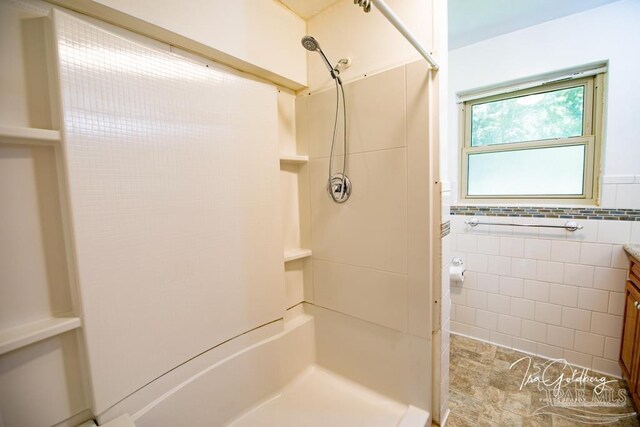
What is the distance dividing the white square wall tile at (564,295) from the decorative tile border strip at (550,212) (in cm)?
49

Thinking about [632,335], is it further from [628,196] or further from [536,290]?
[628,196]

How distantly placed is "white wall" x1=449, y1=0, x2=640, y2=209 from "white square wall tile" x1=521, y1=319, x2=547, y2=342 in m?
0.93

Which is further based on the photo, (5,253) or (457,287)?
(457,287)

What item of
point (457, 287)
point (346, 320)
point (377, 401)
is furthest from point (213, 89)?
point (457, 287)

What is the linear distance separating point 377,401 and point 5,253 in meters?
1.69

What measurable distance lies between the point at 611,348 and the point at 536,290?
0.48 metres

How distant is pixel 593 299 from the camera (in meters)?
1.68

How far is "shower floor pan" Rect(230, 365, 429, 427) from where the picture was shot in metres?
1.30

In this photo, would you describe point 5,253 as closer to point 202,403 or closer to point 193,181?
point 193,181

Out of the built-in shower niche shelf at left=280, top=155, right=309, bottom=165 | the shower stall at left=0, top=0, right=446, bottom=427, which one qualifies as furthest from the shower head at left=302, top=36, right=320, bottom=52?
the built-in shower niche shelf at left=280, top=155, right=309, bottom=165

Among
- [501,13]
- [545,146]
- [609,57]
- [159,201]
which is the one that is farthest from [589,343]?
[159,201]

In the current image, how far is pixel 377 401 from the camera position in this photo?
1.43 metres

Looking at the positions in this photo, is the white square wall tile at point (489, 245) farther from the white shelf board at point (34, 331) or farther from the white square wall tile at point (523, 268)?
the white shelf board at point (34, 331)

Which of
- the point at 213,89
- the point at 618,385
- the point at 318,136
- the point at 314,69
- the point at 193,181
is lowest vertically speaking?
the point at 618,385
